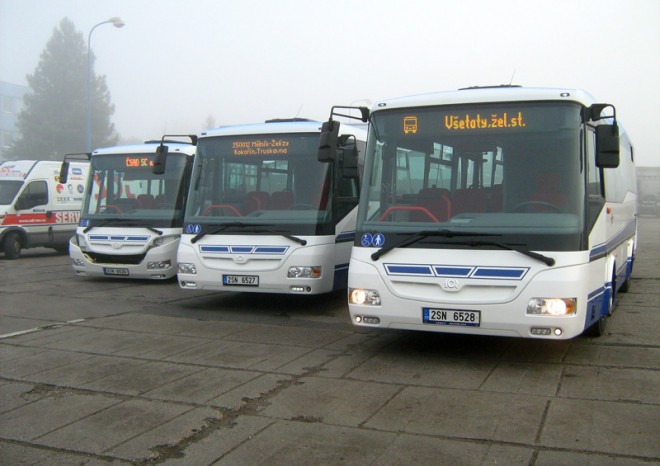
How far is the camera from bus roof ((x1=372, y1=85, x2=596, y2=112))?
23.3ft

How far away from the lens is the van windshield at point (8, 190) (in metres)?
19.6

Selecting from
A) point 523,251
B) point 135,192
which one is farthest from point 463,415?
point 135,192

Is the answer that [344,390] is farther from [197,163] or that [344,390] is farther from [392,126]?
[197,163]

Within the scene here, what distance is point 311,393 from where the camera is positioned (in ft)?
21.0

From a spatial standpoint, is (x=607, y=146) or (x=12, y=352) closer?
(x=607, y=146)

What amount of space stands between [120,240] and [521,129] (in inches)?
354

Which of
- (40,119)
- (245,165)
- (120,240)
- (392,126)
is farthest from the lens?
(40,119)

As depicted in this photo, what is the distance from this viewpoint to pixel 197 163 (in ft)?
36.5

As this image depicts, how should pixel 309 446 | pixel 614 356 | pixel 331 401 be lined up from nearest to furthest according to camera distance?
pixel 309 446 < pixel 331 401 < pixel 614 356

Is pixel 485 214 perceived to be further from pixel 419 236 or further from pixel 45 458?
pixel 45 458

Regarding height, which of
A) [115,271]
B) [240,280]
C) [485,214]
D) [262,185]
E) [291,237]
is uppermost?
[262,185]

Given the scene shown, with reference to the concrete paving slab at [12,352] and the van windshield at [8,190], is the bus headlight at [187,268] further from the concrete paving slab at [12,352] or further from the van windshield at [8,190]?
the van windshield at [8,190]

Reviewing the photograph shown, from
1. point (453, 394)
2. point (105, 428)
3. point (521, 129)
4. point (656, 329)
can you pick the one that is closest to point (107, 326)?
point (105, 428)

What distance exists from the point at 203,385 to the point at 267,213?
4.14 m
